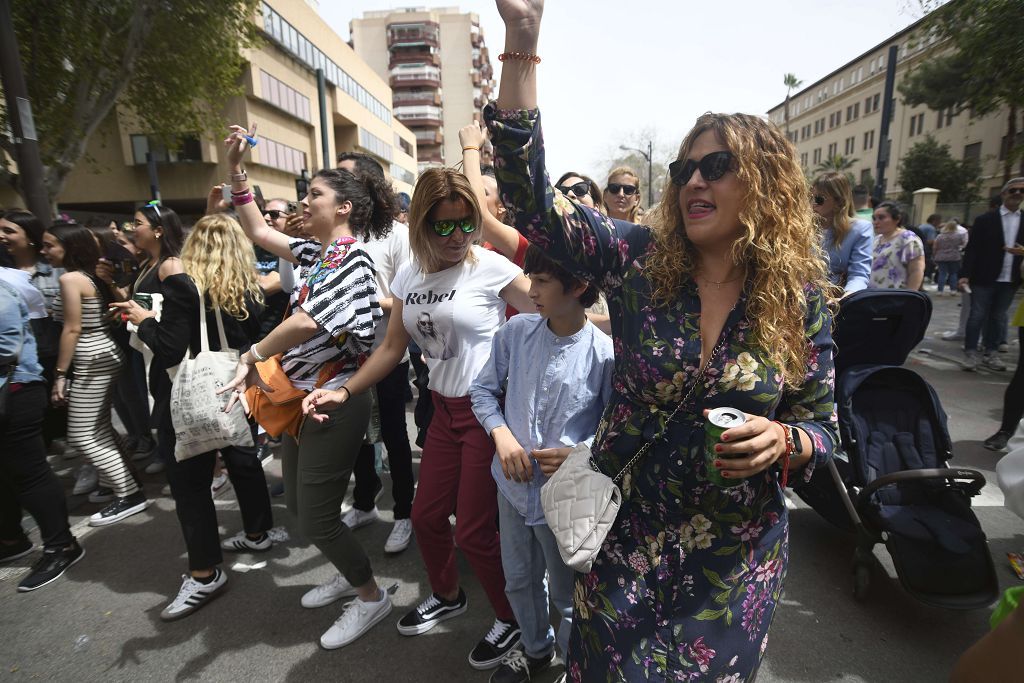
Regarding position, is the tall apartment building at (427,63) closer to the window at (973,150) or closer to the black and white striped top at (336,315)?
the window at (973,150)

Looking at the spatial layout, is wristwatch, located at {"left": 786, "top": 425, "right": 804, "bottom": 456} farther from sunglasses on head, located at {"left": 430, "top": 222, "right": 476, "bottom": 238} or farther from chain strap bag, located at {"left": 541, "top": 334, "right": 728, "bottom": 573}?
sunglasses on head, located at {"left": 430, "top": 222, "right": 476, "bottom": 238}

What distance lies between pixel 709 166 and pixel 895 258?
259 inches

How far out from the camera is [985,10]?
25.0 feet

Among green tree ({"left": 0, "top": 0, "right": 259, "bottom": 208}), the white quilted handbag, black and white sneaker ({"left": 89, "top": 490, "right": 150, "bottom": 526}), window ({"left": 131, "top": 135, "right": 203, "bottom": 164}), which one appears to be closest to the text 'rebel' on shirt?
the white quilted handbag

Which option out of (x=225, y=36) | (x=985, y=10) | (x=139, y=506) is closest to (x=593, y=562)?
(x=139, y=506)

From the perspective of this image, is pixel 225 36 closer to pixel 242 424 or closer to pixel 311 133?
pixel 242 424

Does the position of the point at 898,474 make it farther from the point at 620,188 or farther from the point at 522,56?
the point at 620,188

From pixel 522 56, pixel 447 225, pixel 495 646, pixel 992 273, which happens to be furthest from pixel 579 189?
pixel 992 273

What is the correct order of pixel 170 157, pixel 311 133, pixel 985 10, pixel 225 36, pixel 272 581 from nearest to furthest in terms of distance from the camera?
pixel 272 581 < pixel 985 10 < pixel 225 36 < pixel 170 157 < pixel 311 133

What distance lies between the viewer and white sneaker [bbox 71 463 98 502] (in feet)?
14.1

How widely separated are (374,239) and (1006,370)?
27.7 feet

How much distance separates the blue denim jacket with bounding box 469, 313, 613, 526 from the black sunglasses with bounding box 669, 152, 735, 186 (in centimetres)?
75

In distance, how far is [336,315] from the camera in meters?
2.39

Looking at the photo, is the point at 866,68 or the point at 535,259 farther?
the point at 866,68
